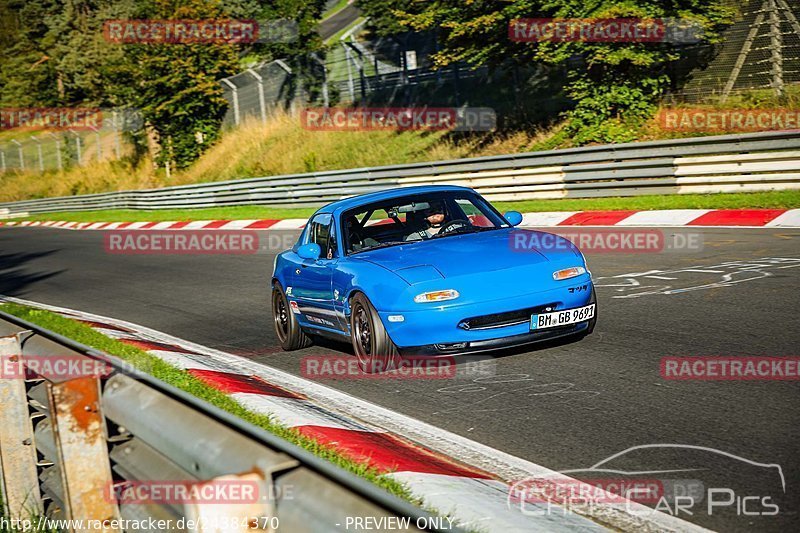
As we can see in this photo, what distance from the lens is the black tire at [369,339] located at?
25.4 feet

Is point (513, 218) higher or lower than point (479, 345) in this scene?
higher

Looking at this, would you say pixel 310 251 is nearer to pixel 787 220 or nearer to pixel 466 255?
pixel 466 255

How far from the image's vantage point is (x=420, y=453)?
19.1 feet

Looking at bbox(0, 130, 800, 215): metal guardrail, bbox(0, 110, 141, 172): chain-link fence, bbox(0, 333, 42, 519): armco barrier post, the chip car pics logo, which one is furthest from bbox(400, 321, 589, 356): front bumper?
bbox(0, 110, 141, 172): chain-link fence

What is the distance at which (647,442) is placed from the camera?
5.37m

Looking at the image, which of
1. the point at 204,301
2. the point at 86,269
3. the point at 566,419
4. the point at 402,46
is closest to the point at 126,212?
the point at 402,46

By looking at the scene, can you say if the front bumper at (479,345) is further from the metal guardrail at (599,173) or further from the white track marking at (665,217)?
the metal guardrail at (599,173)

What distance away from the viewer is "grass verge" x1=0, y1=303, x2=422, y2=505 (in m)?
5.16

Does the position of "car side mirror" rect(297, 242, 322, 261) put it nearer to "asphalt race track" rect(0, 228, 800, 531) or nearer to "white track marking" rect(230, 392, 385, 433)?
"asphalt race track" rect(0, 228, 800, 531)

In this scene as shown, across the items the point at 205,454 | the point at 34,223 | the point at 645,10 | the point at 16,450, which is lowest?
the point at 34,223

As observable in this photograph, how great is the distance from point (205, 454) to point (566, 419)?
365 cm

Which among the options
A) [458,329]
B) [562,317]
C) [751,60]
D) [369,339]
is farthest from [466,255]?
[751,60]

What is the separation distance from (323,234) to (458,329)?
237 cm

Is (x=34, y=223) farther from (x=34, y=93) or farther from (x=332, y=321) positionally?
(x=34, y=93)
